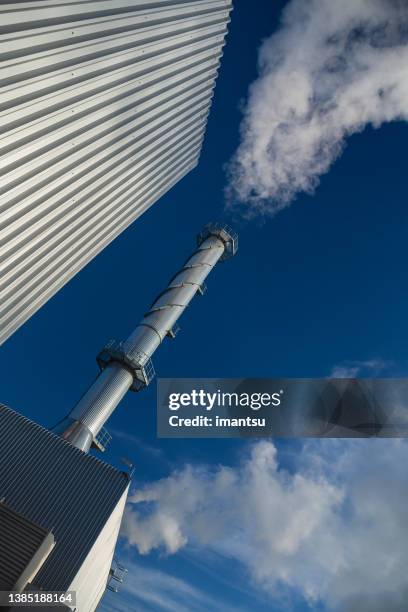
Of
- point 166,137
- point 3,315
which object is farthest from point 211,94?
point 3,315

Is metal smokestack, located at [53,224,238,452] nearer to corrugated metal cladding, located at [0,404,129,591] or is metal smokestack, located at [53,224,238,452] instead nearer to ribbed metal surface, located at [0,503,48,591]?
corrugated metal cladding, located at [0,404,129,591]

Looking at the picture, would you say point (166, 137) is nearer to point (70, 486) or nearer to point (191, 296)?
point (191, 296)

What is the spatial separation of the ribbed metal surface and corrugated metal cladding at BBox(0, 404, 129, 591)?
3349 mm

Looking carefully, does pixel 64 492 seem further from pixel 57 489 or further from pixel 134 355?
pixel 134 355

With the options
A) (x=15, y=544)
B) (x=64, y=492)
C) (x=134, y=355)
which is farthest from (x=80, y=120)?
(x=15, y=544)

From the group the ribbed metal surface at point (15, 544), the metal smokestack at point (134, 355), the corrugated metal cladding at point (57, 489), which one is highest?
the metal smokestack at point (134, 355)

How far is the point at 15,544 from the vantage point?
15.0 m

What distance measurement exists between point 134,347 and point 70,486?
48.7ft

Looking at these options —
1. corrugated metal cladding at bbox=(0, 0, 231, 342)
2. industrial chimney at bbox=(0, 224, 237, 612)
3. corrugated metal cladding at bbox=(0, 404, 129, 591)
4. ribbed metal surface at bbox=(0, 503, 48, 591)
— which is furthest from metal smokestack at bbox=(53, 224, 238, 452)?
ribbed metal surface at bbox=(0, 503, 48, 591)

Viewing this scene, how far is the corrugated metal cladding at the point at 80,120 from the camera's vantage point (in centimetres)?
1900

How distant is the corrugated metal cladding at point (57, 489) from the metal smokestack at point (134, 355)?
16.0ft

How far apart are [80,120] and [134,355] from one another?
1863 cm

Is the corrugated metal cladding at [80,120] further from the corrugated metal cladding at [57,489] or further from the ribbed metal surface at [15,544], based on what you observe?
the ribbed metal surface at [15,544]

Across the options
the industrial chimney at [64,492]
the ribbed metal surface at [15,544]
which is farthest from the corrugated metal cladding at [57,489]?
the ribbed metal surface at [15,544]
